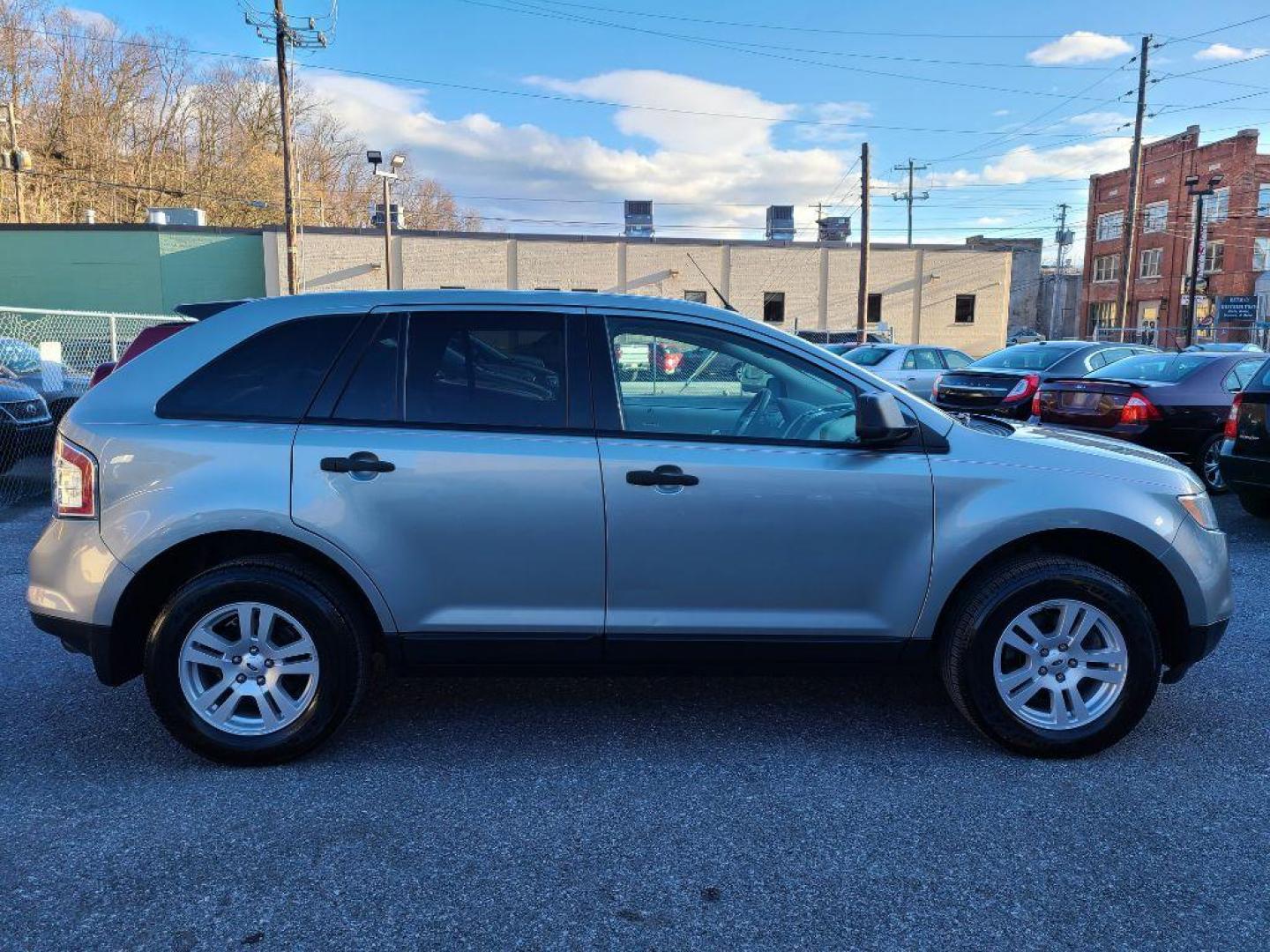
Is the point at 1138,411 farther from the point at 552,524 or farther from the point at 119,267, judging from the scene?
the point at 119,267

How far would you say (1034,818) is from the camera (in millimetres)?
2961

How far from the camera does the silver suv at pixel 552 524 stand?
10.4ft

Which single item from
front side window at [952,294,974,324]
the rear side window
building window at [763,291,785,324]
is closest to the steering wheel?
the rear side window

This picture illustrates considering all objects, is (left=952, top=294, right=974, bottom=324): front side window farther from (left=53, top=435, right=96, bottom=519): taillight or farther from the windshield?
(left=53, top=435, right=96, bottom=519): taillight

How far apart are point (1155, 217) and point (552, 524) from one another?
57481 mm

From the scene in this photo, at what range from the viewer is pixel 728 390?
11.6ft

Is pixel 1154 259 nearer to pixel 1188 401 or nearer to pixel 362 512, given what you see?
pixel 1188 401

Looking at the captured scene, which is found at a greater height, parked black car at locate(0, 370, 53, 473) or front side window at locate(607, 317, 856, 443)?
front side window at locate(607, 317, 856, 443)

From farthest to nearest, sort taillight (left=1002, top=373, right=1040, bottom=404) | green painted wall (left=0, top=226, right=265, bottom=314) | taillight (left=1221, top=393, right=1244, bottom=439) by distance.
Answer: green painted wall (left=0, top=226, right=265, bottom=314) < taillight (left=1002, top=373, right=1040, bottom=404) < taillight (left=1221, top=393, right=1244, bottom=439)

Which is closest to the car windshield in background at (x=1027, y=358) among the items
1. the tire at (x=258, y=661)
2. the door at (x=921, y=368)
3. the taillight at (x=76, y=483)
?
the door at (x=921, y=368)

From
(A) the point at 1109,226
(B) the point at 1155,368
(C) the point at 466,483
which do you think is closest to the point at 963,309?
(A) the point at 1109,226

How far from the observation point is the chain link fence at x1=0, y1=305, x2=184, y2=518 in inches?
327

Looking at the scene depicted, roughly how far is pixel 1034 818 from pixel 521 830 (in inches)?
67.5

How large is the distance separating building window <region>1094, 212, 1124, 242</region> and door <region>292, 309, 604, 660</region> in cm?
5811
